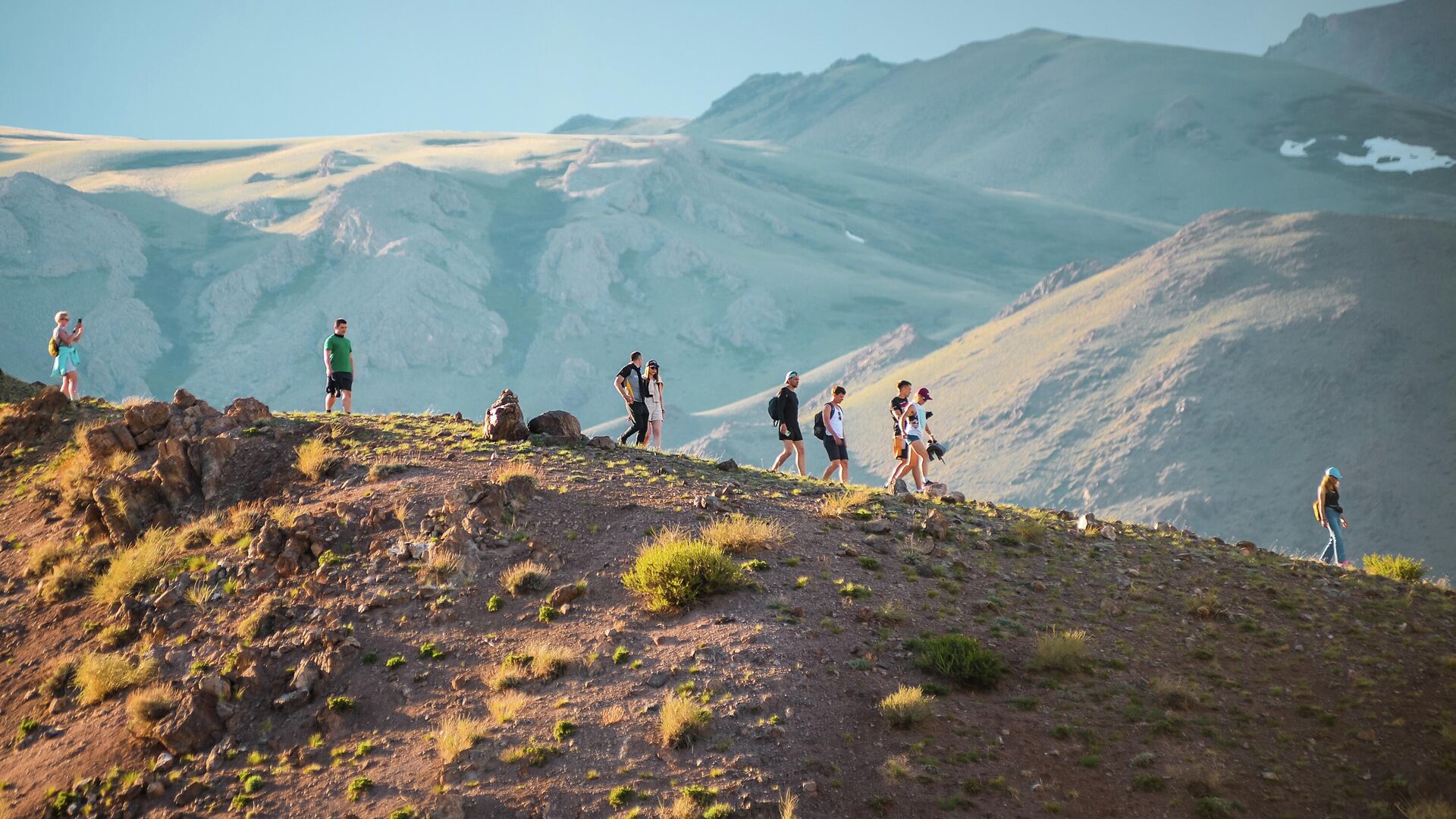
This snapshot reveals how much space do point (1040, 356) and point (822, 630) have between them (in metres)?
83.1

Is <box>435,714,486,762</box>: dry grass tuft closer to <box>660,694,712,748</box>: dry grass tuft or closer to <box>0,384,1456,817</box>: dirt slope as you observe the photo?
<box>0,384,1456,817</box>: dirt slope

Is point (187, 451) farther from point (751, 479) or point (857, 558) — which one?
point (857, 558)

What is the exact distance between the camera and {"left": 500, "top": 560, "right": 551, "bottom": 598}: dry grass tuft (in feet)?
37.2

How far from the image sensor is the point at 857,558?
1220 cm

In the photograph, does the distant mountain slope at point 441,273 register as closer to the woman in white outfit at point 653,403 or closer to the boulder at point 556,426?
the woman in white outfit at point 653,403

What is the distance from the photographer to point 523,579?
1140 cm

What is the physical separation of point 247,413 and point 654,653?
29.7ft

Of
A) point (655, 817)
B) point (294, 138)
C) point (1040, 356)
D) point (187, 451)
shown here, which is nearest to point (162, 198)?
point (294, 138)

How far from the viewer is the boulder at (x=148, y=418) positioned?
618 inches

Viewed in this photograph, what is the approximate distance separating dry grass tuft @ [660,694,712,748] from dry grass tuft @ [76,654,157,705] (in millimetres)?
5741

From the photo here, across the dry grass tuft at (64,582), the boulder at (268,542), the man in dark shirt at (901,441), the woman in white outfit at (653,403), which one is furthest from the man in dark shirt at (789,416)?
the dry grass tuft at (64,582)

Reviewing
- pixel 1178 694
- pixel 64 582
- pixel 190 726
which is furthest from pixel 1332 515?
pixel 64 582

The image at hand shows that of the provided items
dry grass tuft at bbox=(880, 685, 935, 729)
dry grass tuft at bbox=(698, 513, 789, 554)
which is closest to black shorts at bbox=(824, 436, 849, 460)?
dry grass tuft at bbox=(698, 513, 789, 554)

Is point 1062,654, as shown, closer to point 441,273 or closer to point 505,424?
point 505,424
